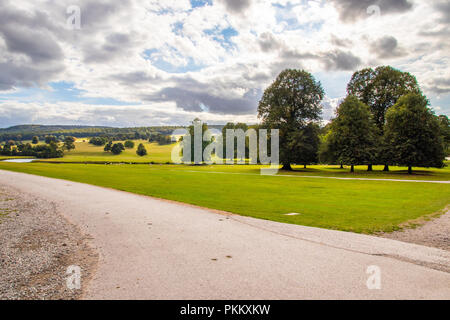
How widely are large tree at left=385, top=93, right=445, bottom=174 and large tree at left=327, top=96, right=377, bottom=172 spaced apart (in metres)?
3.11

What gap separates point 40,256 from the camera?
281 inches

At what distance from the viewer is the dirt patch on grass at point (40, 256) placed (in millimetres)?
5217

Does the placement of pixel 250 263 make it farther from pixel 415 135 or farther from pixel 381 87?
pixel 381 87

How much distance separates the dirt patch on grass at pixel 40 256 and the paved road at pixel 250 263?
41cm

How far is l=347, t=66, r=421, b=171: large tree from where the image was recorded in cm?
4612

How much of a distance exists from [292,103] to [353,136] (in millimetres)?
12463

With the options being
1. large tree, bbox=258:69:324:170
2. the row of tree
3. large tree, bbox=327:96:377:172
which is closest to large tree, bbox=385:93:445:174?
the row of tree
